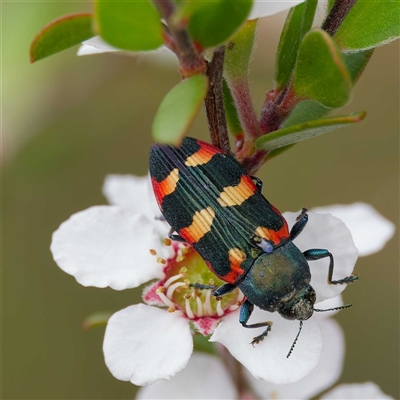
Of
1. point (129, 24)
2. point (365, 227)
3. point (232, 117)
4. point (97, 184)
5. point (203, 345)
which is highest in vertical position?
point (129, 24)

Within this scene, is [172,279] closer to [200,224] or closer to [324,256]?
[200,224]

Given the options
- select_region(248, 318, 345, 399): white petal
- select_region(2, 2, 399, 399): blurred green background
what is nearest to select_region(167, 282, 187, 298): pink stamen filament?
select_region(248, 318, 345, 399): white petal

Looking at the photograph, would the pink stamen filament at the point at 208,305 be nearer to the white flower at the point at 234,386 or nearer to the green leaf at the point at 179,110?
the white flower at the point at 234,386

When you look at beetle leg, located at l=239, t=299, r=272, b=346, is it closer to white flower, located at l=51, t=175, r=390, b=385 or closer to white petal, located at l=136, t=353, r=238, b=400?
white flower, located at l=51, t=175, r=390, b=385

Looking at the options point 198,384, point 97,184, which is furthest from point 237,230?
point 97,184

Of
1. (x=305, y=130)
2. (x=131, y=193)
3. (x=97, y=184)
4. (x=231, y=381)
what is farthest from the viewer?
(x=97, y=184)

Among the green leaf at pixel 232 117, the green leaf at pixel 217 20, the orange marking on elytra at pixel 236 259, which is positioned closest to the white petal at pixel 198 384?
the orange marking on elytra at pixel 236 259

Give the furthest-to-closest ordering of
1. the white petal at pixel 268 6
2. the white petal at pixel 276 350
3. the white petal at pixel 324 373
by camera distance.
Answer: the white petal at pixel 324 373 → the white petal at pixel 276 350 → the white petal at pixel 268 6
